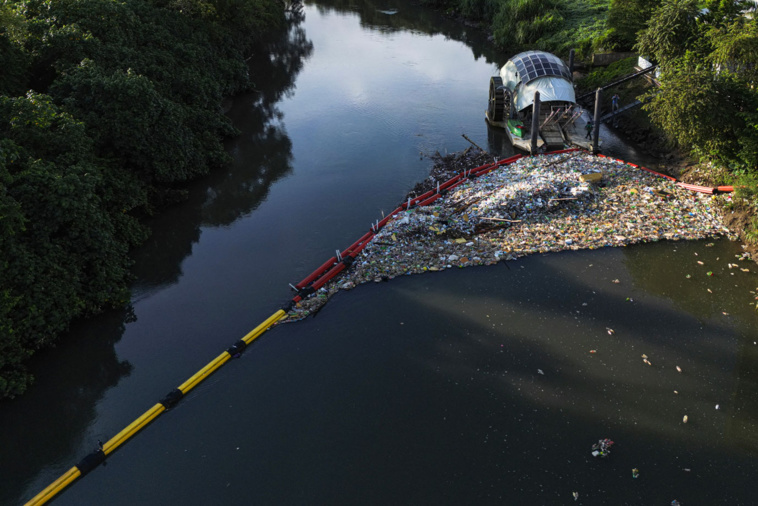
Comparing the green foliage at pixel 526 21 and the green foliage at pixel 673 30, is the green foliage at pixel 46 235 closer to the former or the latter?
the green foliage at pixel 673 30

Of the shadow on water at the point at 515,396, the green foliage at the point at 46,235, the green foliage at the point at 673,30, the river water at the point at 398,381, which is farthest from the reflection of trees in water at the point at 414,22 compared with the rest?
the green foliage at the point at 46,235

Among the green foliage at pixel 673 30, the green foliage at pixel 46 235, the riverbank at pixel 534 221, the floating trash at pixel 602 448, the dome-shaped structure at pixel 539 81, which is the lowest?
the floating trash at pixel 602 448

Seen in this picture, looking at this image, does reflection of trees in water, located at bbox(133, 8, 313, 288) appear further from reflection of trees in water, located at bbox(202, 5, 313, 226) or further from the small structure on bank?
the small structure on bank

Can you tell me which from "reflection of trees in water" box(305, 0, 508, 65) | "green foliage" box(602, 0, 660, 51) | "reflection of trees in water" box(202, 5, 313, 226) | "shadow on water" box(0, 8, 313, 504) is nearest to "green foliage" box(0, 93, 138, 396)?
"shadow on water" box(0, 8, 313, 504)

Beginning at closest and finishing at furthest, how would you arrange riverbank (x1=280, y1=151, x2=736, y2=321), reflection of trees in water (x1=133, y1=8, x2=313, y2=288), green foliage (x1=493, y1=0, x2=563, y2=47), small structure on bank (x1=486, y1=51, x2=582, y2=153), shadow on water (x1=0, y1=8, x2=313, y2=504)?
shadow on water (x1=0, y1=8, x2=313, y2=504) → riverbank (x1=280, y1=151, x2=736, y2=321) → reflection of trees in water (x1=133, y1=8, x2=313, y2=288) → small structure on bank (x1=486, y1=51, x2=582, y2=153) → green foliage (x1=493, y1=0, x2=563, y2=47)

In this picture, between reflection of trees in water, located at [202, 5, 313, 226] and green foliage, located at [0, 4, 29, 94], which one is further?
reflection of trees in water, located at [202, 5, 313, 226]

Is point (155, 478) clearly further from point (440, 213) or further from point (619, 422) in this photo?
point (440, 213)
